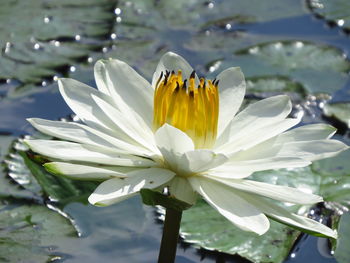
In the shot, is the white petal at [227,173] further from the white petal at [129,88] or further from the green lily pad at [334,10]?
the green lily pad at [334,10]

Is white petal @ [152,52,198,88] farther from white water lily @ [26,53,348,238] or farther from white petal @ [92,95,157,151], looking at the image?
white petal @ [92,95,157,151]

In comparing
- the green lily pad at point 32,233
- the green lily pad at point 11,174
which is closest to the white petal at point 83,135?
the green lily pad at point 32,233

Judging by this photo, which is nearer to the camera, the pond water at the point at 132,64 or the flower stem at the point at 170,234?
the flower stem at the point at 170,234

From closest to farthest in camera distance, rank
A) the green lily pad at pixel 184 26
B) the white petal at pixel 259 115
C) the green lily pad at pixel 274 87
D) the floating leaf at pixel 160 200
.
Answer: the floating leaf at pixel 160 200, the white petal at pixel 259 115, the green lily pad at pixel 274 87, the green lily pad at pixel 184 26

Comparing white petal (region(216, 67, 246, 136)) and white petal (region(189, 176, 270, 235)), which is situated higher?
white petal (region(216, 67, 246, 136))

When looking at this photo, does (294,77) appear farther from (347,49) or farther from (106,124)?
(106,124)

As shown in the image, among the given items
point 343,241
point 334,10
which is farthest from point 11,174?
point 334,10

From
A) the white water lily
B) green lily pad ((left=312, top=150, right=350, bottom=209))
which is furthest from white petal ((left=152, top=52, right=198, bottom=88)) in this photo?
green lily pad ((left=312, top=150, right=350, bottom=209))
